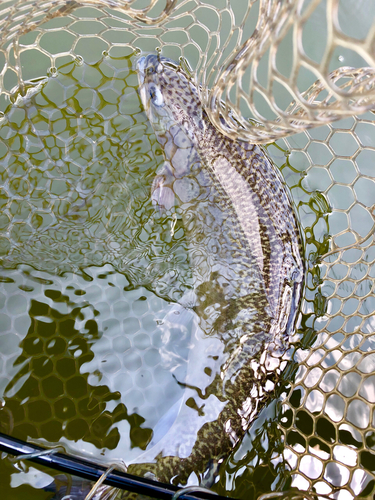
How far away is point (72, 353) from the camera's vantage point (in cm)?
199

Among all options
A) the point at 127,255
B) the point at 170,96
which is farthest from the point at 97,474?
the point at 170,96

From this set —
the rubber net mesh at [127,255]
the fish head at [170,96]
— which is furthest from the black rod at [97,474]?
the fish head at [170,96]

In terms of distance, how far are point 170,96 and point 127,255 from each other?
36.9 inches

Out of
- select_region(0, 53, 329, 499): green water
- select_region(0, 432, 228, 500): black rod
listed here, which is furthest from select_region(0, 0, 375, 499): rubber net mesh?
select_region(0, 432, 228, 500): black rod

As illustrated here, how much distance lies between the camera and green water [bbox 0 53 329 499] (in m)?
1.91

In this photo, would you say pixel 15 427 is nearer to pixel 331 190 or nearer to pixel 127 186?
pixel 127 186

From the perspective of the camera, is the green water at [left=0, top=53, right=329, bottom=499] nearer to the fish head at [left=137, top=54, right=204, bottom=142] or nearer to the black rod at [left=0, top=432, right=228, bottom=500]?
the fish head at [left=137, top=54, right=204, bottom=142]

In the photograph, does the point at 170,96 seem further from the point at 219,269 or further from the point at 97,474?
the point at 97,474

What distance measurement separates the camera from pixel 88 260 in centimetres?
208

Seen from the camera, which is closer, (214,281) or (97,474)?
(97,474)

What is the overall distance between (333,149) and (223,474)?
6.34 feet

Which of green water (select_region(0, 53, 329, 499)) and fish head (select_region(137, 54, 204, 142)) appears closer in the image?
green water (select_region(0, 53, 329, 499))

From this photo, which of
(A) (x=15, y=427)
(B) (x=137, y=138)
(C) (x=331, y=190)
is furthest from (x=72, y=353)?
(C) (x=331, y=190)

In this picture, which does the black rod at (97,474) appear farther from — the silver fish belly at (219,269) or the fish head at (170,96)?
the fish head at (170,96)
